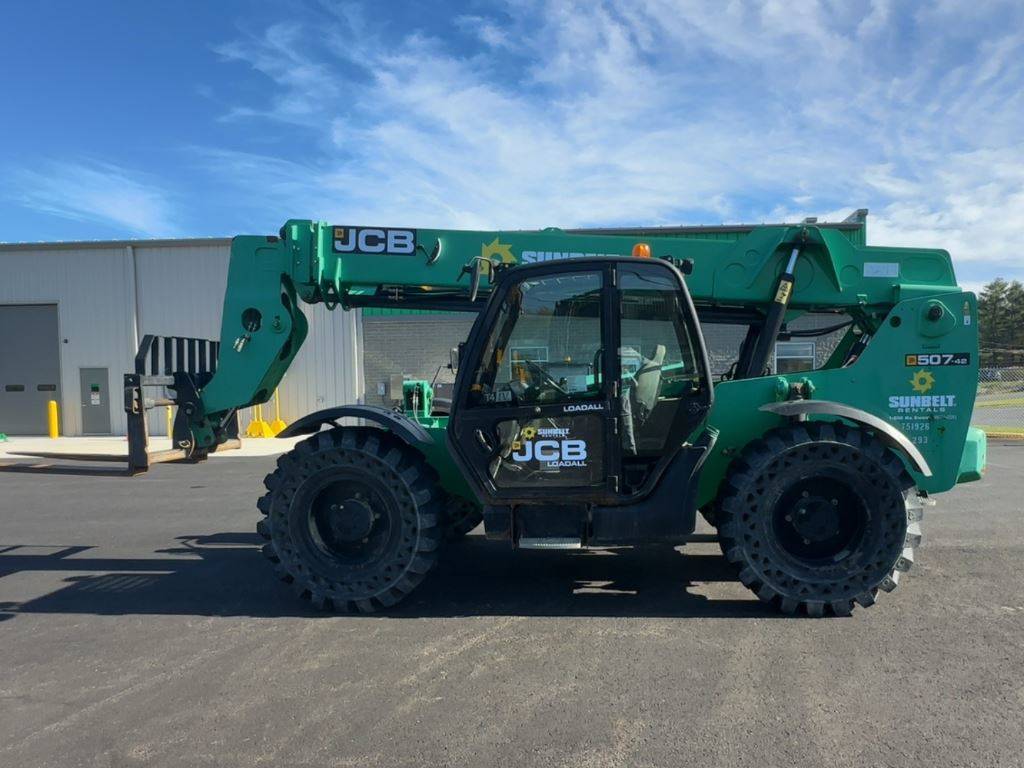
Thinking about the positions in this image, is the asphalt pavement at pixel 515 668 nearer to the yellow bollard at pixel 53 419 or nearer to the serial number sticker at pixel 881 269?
the serial number sticker at pixel 881 269

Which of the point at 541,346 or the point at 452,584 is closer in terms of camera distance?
the point at 541,346

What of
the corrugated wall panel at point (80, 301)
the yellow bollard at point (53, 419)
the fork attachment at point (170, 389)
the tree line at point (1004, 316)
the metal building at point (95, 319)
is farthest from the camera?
the tree line at point (1004, 316)

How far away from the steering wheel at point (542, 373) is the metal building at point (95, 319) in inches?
603

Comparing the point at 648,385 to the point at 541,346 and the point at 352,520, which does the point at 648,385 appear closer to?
the point at 541,346

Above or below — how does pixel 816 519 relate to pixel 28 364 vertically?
below

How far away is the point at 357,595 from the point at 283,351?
2.23 m

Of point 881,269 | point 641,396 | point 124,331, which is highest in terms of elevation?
point 124,331

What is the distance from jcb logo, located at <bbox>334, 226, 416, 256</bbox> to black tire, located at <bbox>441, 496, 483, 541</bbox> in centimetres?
214

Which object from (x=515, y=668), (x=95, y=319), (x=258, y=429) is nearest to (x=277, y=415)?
(x=258, y=429)

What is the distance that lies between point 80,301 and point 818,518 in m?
21.8

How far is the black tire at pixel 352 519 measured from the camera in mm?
4504

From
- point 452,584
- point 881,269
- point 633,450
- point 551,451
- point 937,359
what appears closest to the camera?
point 551,451

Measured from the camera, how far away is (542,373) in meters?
4.47

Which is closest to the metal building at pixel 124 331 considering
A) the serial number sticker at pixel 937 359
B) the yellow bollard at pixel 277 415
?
the yellow bollard at pixel 277 415
